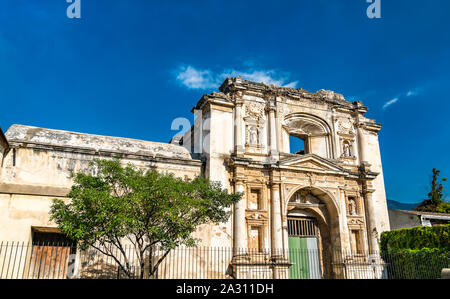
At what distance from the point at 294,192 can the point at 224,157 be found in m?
3.86

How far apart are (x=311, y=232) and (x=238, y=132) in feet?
20.9

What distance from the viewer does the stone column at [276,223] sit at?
16328 millimetres

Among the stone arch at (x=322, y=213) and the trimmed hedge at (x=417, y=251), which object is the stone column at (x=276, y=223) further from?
the trimmed hedge at (x=417, y=251)

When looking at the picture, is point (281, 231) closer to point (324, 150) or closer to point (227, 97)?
point (324, 150)

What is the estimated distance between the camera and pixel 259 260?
1589cm

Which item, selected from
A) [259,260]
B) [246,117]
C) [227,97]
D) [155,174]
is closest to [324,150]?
[246,117]

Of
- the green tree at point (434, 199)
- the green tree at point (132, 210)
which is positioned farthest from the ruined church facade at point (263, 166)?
the green tree at point (434, 199)

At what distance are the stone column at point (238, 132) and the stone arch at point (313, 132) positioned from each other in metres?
3.11

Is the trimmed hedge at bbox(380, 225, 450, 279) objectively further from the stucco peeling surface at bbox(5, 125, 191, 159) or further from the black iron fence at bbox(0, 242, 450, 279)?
the stucco peeling surface at bbox(5, 125, 191, 159)

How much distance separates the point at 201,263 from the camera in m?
15.4

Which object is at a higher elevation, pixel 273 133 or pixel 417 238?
pixel 273 133

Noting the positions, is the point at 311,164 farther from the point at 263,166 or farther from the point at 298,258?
the point at 298,258

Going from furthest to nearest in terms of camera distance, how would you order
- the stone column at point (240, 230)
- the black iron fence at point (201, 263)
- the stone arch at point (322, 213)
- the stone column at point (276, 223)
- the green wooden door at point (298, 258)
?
the stone arch at point (322, 213), the green wooden door at point (298, 258), the stone column at point (276, 223), the stone column at point (240, 230), the black iron fence at point (201, 263)

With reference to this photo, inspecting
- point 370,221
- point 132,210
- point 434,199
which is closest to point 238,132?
point 132,210
